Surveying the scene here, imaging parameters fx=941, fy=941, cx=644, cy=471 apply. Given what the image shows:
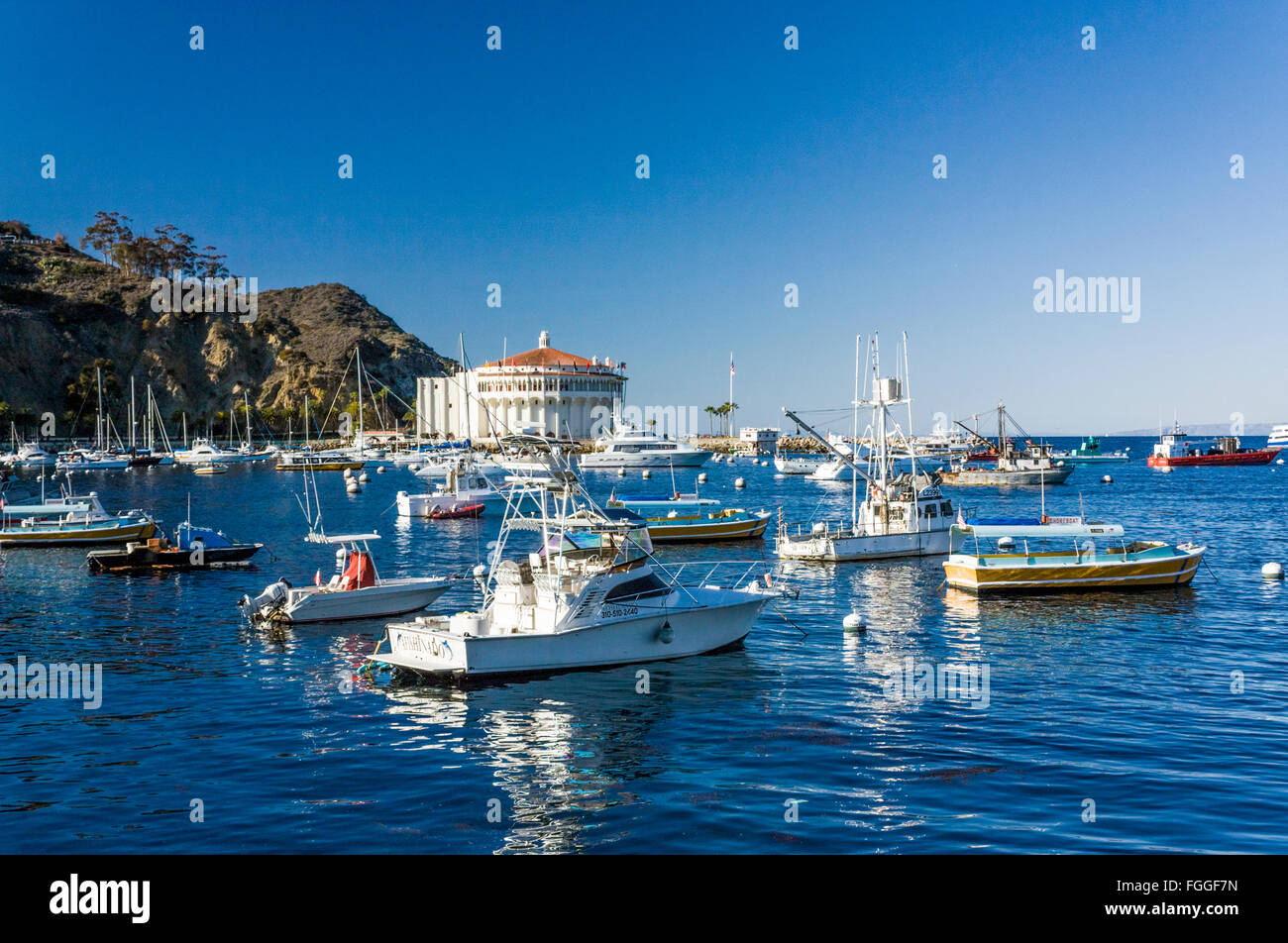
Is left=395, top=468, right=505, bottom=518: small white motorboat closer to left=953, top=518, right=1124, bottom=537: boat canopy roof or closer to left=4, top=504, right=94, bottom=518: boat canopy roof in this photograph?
left=4, top=504, right=94, bottom=518: boat canopy roof

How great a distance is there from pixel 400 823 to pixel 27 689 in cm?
1521

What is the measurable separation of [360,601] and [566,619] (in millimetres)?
11369

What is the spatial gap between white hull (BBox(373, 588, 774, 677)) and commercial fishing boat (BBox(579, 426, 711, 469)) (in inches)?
5162

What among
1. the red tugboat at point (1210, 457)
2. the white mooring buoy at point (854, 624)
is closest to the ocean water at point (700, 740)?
the white mooring buoy at point (854, 624)

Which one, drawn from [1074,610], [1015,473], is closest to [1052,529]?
[1074,610]

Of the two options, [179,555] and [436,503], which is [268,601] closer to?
[179,555]

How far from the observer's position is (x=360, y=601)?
33.1m

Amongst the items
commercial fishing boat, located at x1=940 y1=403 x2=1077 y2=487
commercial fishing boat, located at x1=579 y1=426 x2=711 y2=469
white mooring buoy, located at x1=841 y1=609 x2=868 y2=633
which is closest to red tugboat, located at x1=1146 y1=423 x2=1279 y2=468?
commercial fishing boat, located at x1=940 y1=403 x2=1077 y2=487

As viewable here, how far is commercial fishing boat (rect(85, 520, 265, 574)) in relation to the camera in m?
46.3

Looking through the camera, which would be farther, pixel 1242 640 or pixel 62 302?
pixel 62 302

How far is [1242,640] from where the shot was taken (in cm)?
3022

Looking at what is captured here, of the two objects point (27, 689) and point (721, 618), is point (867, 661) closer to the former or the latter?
point (721, 618)
